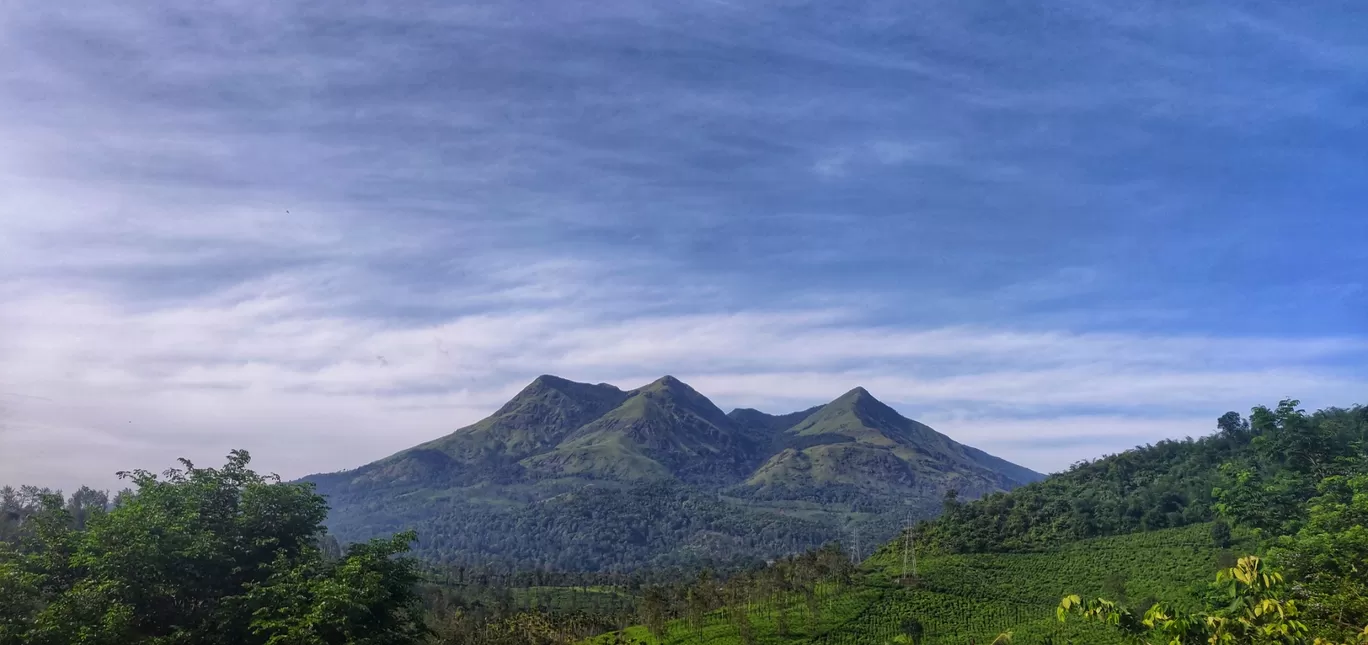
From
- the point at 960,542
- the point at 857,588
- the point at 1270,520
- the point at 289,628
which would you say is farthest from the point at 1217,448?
the point at 289,628

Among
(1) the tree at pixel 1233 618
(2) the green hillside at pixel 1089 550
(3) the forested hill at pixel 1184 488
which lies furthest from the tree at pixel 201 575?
(3) the forested hill at pixel 1184 488

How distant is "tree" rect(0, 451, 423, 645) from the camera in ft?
63.6

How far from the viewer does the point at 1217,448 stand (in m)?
107

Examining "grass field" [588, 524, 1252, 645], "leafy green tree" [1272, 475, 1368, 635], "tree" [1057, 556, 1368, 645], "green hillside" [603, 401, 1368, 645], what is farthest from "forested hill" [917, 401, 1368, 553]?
"tree" [1057, 556, 1368, 645]

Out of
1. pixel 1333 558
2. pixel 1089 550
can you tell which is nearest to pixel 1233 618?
pixel 1333 558

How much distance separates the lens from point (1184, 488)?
294 feet

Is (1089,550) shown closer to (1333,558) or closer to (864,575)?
(864,575)

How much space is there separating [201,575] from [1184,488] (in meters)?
101

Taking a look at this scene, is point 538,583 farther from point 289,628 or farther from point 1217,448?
point 289,628

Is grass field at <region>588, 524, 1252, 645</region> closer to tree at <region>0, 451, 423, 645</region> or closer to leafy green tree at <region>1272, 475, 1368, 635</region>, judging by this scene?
leafy green tree at <region>1272, 475, 1368, 635</region>

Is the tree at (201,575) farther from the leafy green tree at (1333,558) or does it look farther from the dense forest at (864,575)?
the leafy green tree at (1333,558)

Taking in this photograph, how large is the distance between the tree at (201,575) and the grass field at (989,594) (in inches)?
1432

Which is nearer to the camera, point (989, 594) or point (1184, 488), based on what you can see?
point (989, 594)

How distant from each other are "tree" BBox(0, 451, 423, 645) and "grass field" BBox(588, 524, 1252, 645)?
36.4m
